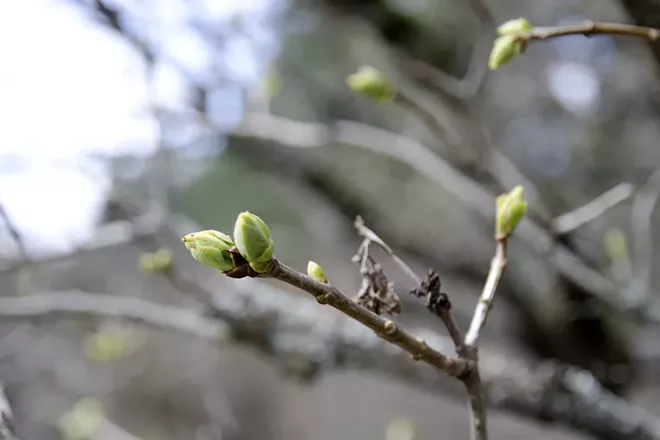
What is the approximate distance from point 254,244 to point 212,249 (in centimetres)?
2

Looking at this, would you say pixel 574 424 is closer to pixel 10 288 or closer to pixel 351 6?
pixel 351 6

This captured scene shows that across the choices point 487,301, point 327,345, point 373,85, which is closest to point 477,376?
point 487,301

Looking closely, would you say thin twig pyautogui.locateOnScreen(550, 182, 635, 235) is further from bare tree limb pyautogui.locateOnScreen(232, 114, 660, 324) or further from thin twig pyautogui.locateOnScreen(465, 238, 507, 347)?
thin twig pyautogui.locateOnScreen(465, 238, 507, 347)

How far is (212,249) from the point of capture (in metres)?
0.18

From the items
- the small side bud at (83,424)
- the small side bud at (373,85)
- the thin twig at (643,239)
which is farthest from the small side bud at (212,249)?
the small side bud at (83,424)

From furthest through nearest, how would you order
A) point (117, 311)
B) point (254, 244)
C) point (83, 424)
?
point (83, 424)
point (117, 311)
point (254, 244)

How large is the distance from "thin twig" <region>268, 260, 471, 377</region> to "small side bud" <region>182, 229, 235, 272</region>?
2 centimetres

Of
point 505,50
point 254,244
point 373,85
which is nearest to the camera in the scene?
point 254,244

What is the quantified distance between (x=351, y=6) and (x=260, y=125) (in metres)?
0.18

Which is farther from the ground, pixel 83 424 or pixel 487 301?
pixel 487 301

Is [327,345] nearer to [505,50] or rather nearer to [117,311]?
[117,311]

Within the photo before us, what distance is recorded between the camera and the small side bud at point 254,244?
0.57ft

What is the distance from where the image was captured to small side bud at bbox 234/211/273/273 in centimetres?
17

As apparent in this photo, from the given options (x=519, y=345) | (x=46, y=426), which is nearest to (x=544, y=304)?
(x=519, y=345)
